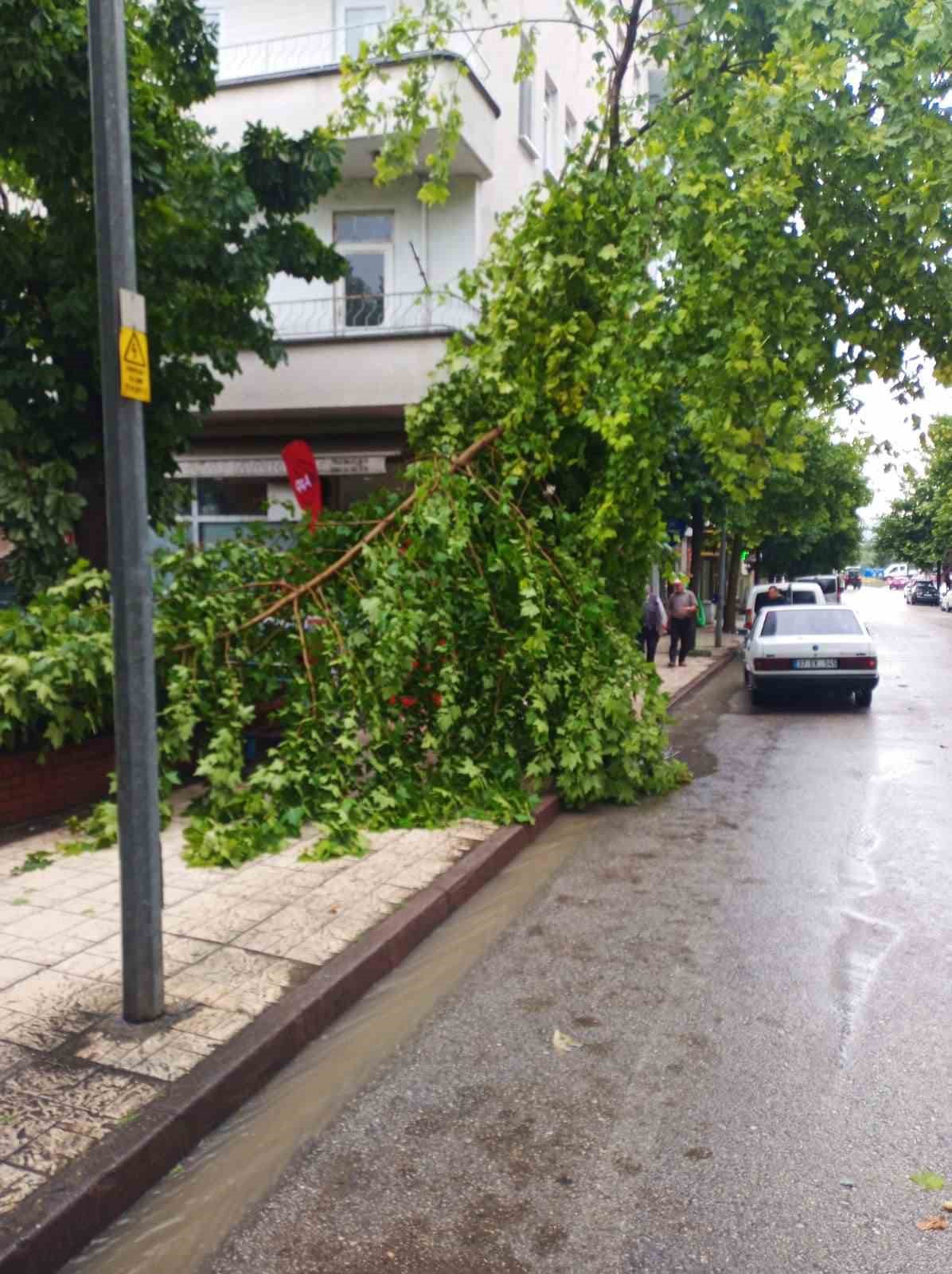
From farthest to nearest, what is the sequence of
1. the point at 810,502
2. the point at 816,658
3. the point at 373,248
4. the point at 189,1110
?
the point at 810,502 → the point at 816,658 → the point at 373,248 → the point at 189,1110

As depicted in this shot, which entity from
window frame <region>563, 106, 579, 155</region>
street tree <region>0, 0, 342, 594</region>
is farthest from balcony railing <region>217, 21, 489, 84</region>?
window frame <region>563, 106, 579, 155</region>

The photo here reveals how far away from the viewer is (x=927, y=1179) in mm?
3398

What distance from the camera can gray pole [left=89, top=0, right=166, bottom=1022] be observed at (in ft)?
12.9

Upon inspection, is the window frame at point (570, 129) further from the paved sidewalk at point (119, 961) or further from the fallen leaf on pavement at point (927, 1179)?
the fallen leaf on pavement at point (927, 1179)

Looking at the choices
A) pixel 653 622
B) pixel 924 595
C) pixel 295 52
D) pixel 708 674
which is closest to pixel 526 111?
pixel 295 52

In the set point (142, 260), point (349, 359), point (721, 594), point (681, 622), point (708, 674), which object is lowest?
point (708, 674)

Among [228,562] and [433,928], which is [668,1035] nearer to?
[433,928]

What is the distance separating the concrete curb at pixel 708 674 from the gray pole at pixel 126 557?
8846 millimetres

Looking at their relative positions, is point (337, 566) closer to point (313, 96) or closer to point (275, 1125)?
point (275, 1125)

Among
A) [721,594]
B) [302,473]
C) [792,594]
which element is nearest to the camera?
[302,473]

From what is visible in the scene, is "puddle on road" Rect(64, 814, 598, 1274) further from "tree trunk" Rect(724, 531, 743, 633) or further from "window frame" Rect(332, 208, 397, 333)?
"tree trunk" Rect(724, 531, 743, 633)

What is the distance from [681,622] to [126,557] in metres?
17.7

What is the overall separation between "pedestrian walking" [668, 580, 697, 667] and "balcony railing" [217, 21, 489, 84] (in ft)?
32.4

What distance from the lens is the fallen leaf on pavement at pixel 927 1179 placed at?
3.36m
